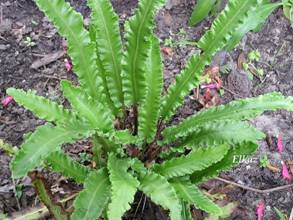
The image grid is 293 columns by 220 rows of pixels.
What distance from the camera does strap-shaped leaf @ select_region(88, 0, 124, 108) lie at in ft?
6.55

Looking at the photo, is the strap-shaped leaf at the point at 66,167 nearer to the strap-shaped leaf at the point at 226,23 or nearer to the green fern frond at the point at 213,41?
the green fern frond at the point at 213,41

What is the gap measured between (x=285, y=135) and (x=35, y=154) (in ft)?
5.24

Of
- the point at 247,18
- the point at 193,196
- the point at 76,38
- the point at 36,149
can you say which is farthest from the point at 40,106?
the point at 247,18

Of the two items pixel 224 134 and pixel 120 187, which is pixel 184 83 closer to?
pixel 224 134

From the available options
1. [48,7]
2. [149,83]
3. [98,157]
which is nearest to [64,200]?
[98,157]

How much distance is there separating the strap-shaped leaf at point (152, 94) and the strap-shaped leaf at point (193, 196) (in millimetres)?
269

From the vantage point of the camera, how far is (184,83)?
82.1 inches

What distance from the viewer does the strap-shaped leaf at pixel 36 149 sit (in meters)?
1.70

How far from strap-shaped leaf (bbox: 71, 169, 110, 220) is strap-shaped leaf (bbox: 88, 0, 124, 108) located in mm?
387

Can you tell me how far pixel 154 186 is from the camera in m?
1.90

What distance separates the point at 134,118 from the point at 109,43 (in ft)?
1.31

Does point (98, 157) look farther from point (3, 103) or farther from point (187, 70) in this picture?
point (3, 103)

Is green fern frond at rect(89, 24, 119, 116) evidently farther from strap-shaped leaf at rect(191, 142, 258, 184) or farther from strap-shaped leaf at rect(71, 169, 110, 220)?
strap-shaped leaf at rect(191, 142, 258, 184)

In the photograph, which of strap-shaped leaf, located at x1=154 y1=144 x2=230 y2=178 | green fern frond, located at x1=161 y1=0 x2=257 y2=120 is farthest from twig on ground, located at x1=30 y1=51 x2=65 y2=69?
strap-shaped leaf, located at x1=154 y1=144 x2=230 y2=178
